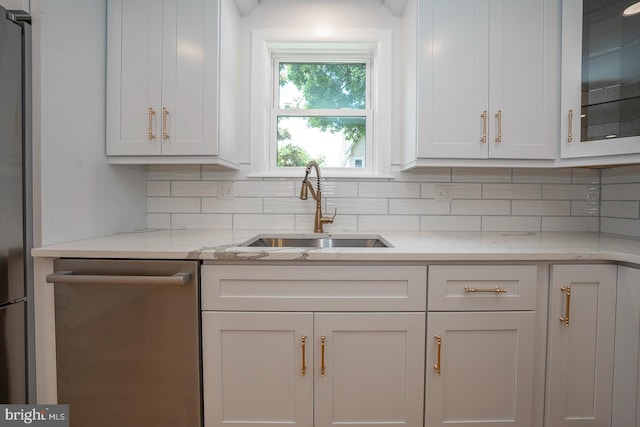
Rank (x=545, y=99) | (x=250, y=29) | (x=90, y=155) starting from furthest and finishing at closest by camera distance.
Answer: (x=250, y=29)
(x=545, y=99)
(x=90, y=155)

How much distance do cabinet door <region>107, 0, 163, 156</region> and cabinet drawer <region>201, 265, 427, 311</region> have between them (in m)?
0.83

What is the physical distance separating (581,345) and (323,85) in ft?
6.14

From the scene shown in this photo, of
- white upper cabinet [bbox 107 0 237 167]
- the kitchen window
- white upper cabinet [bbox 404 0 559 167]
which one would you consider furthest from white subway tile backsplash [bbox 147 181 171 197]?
white upper cabinet [bbox 404 0 559 167]

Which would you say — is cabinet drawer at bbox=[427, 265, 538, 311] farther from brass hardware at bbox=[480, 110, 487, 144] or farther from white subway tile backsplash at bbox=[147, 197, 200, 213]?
white subway tile backsplash at bbox=[147, 197, 200, 213]

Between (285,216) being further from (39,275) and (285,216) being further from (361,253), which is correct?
(39,275)

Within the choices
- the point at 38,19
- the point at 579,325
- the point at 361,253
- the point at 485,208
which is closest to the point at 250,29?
Answer: the point at 38,19

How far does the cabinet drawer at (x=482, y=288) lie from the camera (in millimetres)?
1285

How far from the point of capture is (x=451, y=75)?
5.36ft

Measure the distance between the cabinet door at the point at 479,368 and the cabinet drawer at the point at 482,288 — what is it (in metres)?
0.04

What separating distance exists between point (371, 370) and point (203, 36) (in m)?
1.71

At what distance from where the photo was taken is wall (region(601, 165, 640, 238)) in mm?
1741

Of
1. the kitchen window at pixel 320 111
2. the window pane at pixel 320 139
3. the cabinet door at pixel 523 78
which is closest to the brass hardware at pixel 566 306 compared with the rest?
the cabinet door at pixel 523 78

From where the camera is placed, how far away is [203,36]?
1599 mm

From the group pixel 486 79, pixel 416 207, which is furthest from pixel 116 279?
pixel 486 79
